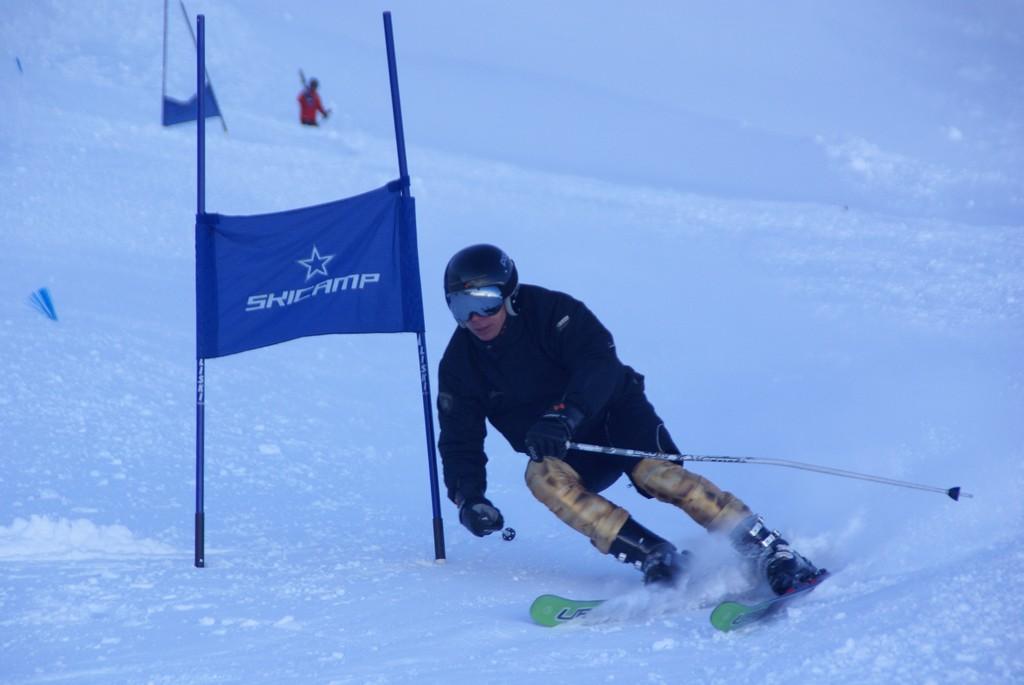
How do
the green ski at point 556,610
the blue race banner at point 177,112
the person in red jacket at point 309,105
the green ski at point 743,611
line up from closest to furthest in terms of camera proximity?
the green ski at point 743,611
the green ski at point 556,610
the blue race banner at point 177,112
the person in red jacket at point 309,105

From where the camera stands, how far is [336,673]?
3.31 m

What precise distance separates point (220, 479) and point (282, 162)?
1005 centimetres

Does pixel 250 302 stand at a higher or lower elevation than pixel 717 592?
higher

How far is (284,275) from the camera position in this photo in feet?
16.0

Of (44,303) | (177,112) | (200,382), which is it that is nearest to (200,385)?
(200,382)

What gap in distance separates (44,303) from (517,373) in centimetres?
520

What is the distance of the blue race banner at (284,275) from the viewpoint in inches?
191

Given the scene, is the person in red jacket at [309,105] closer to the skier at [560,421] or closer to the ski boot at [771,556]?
the skier at [560,421]

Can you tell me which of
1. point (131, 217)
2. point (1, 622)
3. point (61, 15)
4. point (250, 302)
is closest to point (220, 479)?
point (250, 302)

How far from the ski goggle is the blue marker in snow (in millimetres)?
4984

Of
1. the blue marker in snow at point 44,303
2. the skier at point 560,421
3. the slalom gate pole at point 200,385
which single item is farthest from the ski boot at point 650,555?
the blue marker in snow at point 44,303

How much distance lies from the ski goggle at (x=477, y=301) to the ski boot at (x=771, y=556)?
1.20 metres

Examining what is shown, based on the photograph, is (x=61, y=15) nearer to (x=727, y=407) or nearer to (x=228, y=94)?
(x=228, y=94)

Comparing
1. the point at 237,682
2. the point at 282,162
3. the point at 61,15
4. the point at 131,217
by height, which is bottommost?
the point at 237,682
